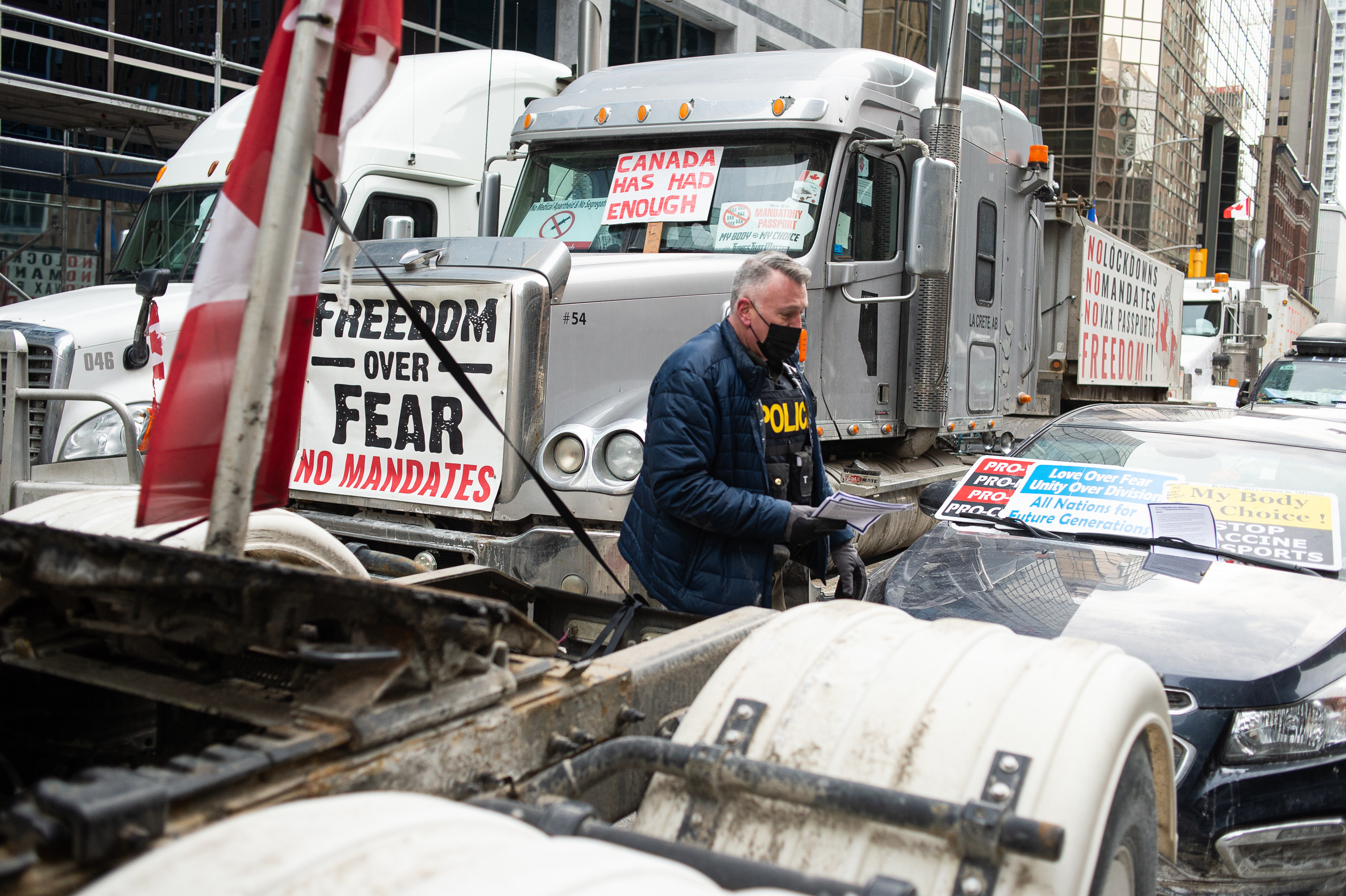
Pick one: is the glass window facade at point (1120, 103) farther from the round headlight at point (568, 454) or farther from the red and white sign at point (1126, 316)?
the round headlight at point (568, 454)

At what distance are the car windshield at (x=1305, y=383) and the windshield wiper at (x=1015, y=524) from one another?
9.54 meters

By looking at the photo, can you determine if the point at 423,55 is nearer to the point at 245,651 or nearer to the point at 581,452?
the point at 581,452

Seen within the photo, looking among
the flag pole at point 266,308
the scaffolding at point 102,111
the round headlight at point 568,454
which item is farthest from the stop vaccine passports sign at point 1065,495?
the scaffolding at point 102,111

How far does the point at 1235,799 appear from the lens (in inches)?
124

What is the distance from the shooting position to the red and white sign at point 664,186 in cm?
631

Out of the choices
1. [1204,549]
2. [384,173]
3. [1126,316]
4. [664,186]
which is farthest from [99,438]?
[1126,316]

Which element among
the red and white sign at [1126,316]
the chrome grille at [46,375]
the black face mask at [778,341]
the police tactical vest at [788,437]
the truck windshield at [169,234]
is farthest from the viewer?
the red and white sign at [1126,316]

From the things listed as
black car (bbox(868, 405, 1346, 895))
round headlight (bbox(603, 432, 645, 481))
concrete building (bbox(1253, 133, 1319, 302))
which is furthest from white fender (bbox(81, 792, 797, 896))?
concrete building (bbox(1253, 133, 1319, 302))

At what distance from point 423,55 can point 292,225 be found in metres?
7.03

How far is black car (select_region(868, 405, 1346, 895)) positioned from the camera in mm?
3119

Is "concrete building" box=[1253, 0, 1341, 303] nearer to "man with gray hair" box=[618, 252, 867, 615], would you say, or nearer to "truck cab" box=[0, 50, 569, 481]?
"truck cab" box=[0, 50, 569, 481]

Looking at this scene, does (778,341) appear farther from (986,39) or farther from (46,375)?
(986,39)

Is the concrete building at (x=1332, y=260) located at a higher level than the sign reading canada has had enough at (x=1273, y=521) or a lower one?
higher

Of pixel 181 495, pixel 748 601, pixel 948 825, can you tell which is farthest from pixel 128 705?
pixel 748 601
